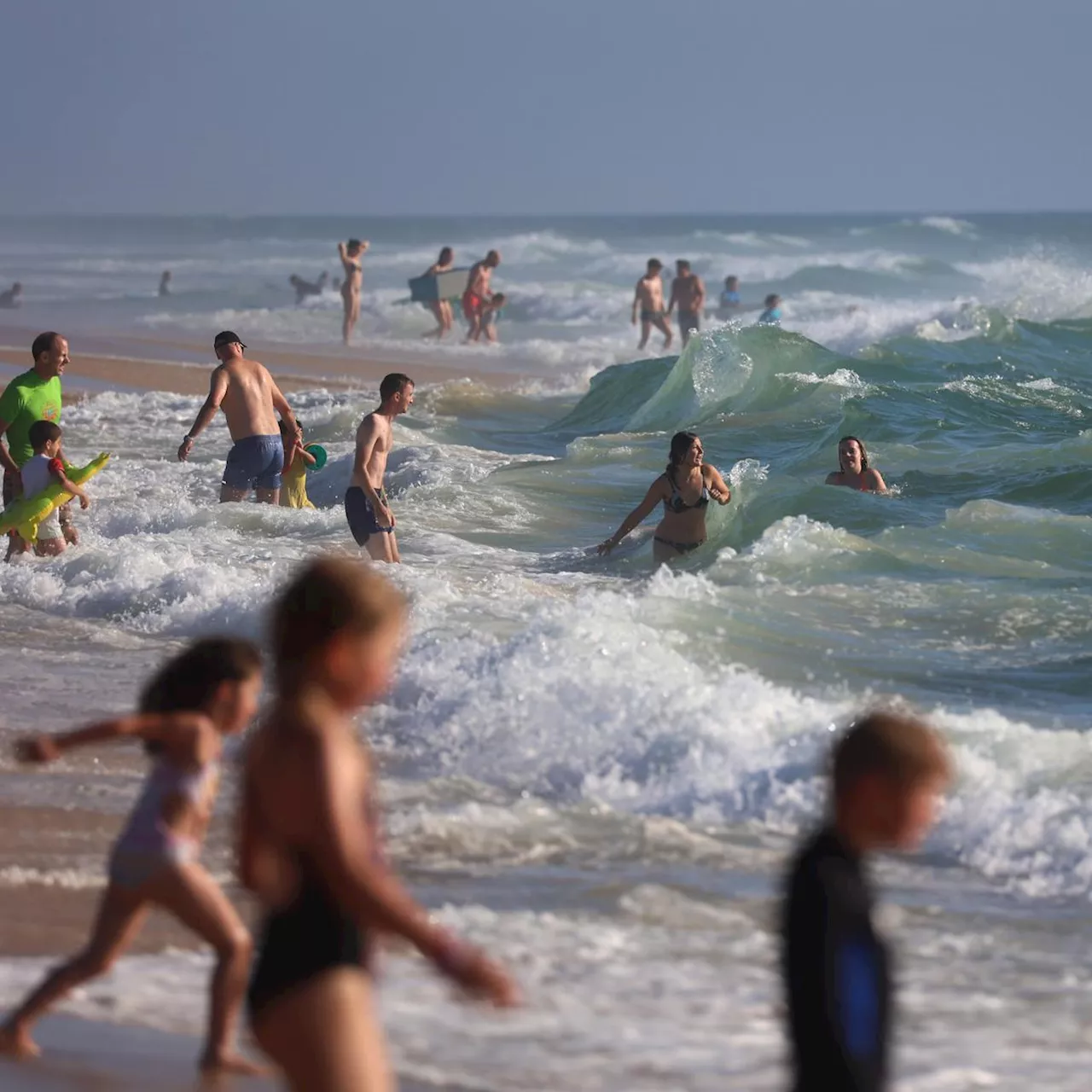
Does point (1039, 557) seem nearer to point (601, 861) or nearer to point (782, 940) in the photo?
point (601, 861)

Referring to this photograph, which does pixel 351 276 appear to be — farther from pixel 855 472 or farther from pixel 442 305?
pixel 855 472

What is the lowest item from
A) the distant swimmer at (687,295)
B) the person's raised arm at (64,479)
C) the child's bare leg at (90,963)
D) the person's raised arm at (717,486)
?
the child's bare leg at (90,963)

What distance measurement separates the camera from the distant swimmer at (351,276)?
A: 2623 centimetres

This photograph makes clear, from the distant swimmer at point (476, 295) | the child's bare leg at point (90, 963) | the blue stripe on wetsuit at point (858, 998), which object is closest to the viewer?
the blue stripe on wetsuit at point (858, 998)

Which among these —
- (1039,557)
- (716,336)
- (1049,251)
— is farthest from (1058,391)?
(1049,251)

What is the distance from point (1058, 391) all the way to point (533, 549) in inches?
395

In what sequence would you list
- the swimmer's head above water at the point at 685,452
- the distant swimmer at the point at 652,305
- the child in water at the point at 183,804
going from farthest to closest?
the distant swimmer at the point at 652,305
the swimmer's head above water at the point at 685,452
the child in water at the point at 183,804

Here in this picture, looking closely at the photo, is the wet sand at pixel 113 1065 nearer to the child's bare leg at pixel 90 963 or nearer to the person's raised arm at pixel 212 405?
the child's bare leg at pixel 90 963

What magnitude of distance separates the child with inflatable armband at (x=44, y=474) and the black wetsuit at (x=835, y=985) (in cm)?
732

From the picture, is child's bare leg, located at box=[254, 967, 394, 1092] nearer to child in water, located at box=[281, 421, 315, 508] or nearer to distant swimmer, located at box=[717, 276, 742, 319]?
child in water, located at box=[281, 421, 315, 508]

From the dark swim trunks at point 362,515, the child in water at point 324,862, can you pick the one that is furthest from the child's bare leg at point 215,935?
the dark swim trunks at point 362,515

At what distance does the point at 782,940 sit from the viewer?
9.16 ft

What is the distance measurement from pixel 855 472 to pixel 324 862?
35.0 ft

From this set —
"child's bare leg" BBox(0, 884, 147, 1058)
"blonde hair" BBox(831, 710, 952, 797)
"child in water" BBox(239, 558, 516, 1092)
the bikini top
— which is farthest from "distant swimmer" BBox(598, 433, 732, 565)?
"child in water" BBox(239, 558, 516, 1092)
